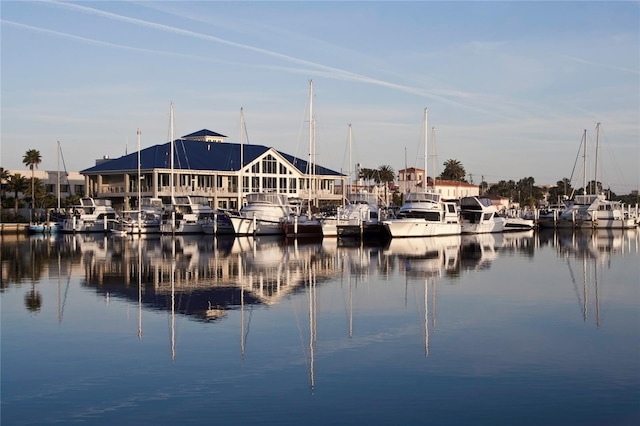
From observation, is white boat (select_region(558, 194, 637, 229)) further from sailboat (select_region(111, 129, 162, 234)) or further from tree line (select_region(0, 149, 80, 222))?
tree line (select_region(0, 149, 80, 222))

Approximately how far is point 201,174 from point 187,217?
55.4 ft

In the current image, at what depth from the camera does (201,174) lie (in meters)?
92.9

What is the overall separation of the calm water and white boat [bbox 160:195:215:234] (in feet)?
122

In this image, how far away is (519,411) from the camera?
13.3m

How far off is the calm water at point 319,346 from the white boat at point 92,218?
43689 mm

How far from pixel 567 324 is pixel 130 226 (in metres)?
58.5

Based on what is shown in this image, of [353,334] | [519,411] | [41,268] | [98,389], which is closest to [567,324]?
[353,334]

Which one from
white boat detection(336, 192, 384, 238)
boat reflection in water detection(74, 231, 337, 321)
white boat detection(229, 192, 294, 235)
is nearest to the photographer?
boat reflection in water detection(74, 231, 337, 321)

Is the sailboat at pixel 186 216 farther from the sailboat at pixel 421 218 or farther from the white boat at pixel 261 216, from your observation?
the sailboat at pixel 421 218

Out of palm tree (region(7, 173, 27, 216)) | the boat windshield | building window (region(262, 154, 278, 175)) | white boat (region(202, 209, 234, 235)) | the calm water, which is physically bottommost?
the calm water

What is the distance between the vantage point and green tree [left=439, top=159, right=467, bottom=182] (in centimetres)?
16712

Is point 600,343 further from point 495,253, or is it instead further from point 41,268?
point 495,253

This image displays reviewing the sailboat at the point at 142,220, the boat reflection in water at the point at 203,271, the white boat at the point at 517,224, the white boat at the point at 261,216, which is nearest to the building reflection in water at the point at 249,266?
the boat reflection in water at the point at 203,271

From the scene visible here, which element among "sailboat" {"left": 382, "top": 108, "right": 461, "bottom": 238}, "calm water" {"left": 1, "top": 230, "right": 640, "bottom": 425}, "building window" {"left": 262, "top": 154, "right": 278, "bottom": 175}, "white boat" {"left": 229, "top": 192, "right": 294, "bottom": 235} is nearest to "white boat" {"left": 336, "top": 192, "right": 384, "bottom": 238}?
"sailboat" {"left": 382, "top": 108, "right": 461, "bottom": 238}
